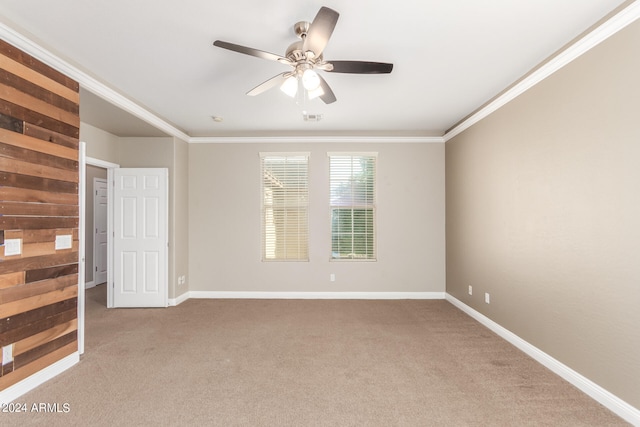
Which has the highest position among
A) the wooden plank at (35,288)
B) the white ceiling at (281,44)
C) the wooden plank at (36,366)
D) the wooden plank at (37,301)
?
the white ceiling at (281,44)

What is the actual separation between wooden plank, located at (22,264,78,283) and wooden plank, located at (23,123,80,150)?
3.46ft

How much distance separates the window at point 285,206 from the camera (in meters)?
5.18

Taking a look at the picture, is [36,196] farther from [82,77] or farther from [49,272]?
[82,77]

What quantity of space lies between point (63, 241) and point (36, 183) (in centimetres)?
54

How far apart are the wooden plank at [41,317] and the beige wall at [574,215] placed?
427 centimetres

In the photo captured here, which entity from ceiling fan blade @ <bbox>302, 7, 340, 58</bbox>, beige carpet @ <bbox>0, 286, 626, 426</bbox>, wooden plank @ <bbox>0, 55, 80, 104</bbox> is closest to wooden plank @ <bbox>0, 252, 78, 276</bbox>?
beige carpet @ <bbox>0, 286, 626, 426</bbox>

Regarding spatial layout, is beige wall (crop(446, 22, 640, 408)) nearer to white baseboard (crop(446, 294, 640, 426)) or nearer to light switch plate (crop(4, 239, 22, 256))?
white baseboard (crop(446, 294, 640, 426))

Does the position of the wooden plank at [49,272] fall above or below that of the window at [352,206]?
below

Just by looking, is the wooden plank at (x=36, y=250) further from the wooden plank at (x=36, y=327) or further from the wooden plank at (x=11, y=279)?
the wooden plank at (x=36, y=327)

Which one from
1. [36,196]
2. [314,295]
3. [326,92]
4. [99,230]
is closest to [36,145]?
[36,196]

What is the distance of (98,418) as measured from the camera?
2.10 metres

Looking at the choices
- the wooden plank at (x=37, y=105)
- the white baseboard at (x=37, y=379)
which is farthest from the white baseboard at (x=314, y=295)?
the wooden plank at (x=37, y=105)

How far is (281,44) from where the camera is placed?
2.54 m

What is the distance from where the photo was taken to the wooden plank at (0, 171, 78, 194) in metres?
2.24
